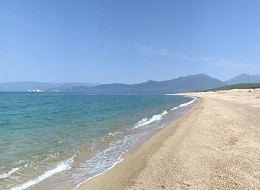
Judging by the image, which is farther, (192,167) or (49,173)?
(49,173)

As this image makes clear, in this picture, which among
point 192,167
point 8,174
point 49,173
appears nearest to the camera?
point 192,167

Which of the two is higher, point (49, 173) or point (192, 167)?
point (192, 167)

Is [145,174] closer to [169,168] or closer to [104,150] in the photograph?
[169,168]

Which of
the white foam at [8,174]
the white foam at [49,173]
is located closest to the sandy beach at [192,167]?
the white foam at [49,173]

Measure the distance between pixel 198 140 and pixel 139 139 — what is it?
5.17 metres

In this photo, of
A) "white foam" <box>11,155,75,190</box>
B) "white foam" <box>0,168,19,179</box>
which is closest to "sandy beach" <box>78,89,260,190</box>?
"white foam" <box>11,155,75,190</box>

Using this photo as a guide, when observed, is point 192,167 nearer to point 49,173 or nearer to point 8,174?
point 49,173

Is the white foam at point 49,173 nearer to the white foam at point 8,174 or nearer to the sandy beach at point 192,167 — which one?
the white foam at point 8,174

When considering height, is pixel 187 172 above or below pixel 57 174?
above

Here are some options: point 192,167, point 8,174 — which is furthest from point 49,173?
point 192,167

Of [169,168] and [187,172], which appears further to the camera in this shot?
[169,168]

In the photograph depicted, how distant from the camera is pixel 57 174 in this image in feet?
37.4

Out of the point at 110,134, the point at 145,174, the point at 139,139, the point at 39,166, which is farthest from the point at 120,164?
the point at 110,134

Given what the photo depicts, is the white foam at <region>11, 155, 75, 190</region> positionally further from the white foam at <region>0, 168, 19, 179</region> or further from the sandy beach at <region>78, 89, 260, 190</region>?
the sandy beach at <region>78, 89, 260, 190</region>
